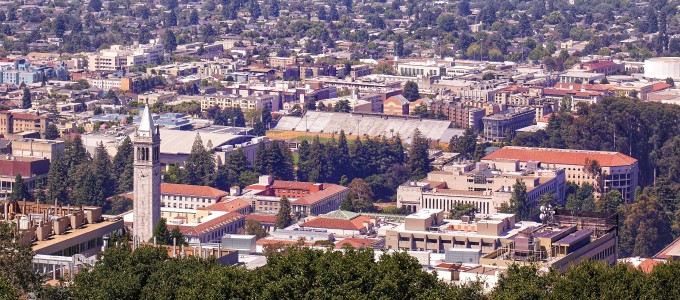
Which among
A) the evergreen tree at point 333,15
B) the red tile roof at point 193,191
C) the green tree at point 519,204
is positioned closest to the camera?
the green tree at point 519,204

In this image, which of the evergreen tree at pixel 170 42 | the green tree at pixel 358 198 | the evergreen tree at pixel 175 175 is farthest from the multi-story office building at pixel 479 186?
the evergreen tree at pixel 170 42

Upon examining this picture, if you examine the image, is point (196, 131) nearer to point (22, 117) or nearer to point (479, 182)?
point (22, 117)

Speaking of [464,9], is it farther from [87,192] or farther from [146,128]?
[146,128]

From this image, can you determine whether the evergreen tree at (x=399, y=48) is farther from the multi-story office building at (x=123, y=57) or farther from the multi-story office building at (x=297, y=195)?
the multi-story office building at (x=297, y=195)

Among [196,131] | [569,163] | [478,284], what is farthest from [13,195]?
[478,284]

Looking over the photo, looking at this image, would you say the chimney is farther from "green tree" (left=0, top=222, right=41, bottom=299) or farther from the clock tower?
"green tree" (left=0, top=222, right=41, bottom=299)

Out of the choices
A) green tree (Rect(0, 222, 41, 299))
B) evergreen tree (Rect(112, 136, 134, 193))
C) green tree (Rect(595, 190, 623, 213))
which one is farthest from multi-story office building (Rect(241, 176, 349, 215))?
green tree (Rect(0, 222, 41, 299))
